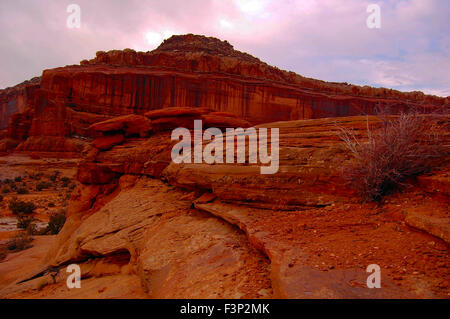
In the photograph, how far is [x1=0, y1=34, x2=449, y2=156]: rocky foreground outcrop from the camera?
2678 cm

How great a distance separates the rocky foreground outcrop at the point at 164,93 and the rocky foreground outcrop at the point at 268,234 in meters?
23.8

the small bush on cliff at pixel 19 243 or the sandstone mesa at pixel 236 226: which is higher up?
the sandstone mesa at pixel 236 226

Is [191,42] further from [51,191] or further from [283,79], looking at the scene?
[51,191]

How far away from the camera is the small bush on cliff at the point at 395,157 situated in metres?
2.92

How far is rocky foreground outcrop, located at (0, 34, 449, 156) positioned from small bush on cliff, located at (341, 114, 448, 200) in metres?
25.0

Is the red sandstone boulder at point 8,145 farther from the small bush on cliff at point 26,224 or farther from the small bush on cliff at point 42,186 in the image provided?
the small bush on cliff at point 26,224

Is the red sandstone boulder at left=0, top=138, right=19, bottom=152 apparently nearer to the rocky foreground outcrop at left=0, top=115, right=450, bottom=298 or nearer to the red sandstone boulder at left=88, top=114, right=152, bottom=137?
the red sandstone boulder at left=88, top=114, right=152, bottom=137

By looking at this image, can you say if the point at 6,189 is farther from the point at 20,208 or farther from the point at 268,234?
the point at 268,234

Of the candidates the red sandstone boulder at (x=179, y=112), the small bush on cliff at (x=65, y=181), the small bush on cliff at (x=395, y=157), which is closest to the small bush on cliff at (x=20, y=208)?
the small bush on cliff at (x=65, y=181)

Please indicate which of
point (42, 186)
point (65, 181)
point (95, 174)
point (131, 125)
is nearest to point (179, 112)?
point (131, 125)

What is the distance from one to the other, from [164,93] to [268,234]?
32117 millimetres

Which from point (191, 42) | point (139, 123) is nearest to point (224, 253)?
point (139, 123)

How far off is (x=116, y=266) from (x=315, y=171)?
3.38 metres

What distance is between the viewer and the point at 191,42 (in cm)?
4097
